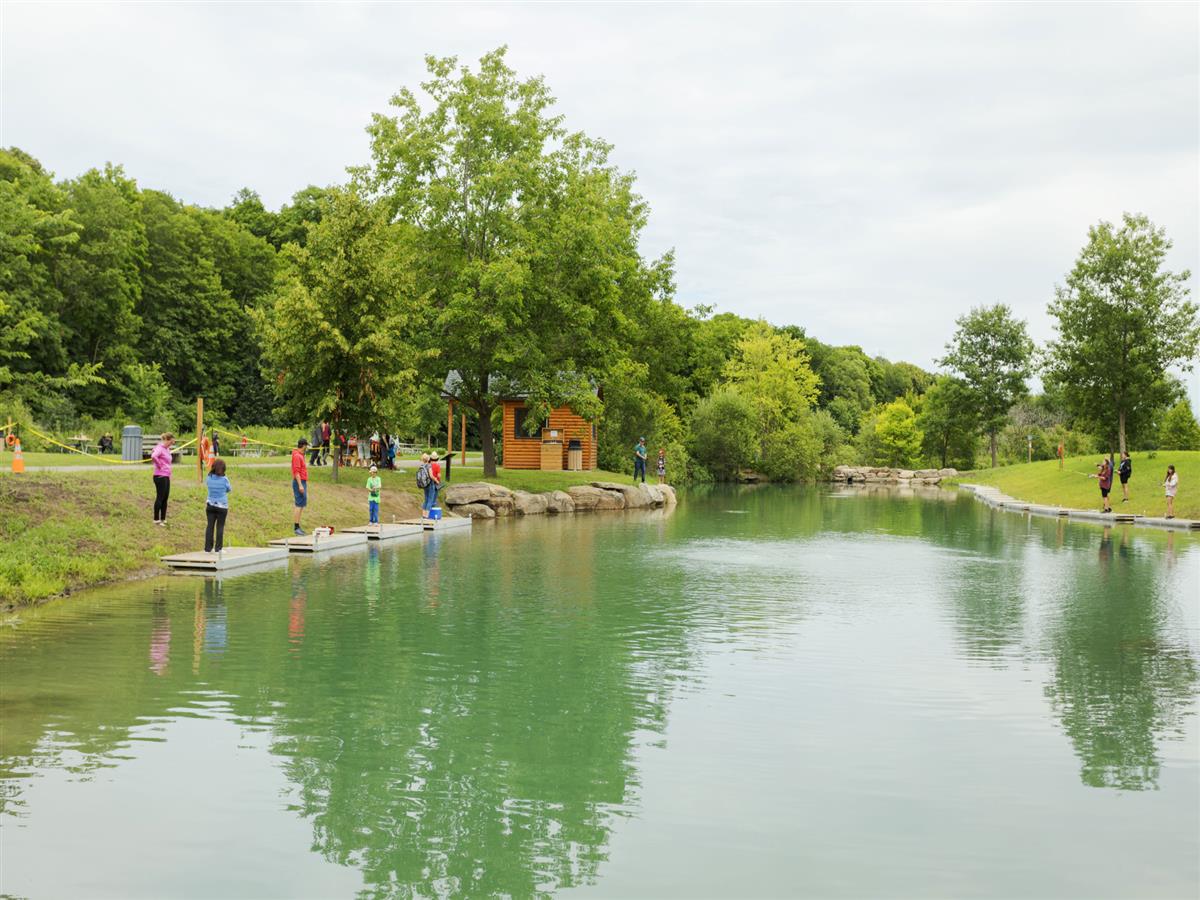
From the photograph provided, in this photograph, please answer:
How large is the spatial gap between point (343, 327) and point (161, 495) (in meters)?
13.2

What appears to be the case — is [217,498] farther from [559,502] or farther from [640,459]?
[640,459]

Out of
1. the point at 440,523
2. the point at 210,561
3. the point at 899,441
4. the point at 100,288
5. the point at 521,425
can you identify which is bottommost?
the point at 210,561

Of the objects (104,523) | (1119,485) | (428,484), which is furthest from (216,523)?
(1119,485)

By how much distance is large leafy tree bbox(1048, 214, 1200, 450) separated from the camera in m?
51.1

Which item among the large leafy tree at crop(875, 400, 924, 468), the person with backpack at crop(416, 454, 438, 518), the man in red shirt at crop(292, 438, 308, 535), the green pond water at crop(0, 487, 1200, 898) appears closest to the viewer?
the green pond water at crop(0, 487, 1200, 898)

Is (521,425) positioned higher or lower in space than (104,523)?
higher

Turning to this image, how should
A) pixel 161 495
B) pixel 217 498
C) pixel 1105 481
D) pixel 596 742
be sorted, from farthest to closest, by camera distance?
pixel 1105 481
pixel 161 495
pixel 217 498
pixel 596 742

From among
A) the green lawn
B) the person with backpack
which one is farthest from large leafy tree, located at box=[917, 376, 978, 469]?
the green lawn

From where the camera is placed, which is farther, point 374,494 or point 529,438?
point 529,438

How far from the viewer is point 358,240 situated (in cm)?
3428

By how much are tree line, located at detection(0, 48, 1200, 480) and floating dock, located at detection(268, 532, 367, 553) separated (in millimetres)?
9445

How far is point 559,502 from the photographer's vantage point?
40.0 meters

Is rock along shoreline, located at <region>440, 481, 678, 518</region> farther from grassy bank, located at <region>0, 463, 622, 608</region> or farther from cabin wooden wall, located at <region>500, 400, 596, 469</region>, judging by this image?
cabin wooden wall, located at <region>500, 400, 596, 469</region>

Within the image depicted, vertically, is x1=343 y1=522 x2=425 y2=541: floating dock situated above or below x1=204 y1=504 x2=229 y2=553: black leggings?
below
